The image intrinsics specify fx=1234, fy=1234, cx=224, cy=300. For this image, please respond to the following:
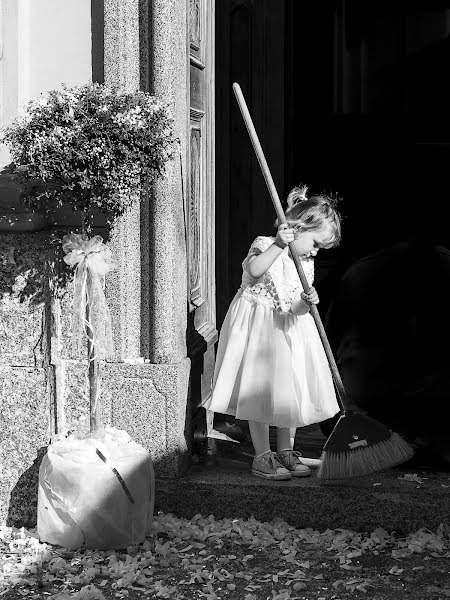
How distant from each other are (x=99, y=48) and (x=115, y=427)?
1677mm

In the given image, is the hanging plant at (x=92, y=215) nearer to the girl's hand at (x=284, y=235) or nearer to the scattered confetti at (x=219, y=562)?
the scattered confetti at (x=219, y=562)

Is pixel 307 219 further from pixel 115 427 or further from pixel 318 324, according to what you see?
pixel 115 427

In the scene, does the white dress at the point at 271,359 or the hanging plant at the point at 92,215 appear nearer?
the hanging plant at the point at 92,215

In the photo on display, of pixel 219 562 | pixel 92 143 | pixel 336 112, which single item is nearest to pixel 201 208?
pixel 92 143

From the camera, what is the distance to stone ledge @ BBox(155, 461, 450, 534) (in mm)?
5336

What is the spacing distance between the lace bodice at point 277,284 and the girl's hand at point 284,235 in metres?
0.26

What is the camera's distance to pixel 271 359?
219 inches

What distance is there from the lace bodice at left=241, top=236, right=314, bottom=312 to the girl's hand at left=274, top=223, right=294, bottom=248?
0.26 meters

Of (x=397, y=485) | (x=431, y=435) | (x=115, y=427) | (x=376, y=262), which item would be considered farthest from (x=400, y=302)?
(x=115, y=427)

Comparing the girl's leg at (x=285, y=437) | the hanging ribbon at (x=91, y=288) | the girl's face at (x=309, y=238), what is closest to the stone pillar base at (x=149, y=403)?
the hanging ribbon at (x=91, y=288)

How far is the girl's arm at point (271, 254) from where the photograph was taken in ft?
17.3

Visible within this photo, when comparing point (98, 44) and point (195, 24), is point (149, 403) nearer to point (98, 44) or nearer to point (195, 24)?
point (98, 44)

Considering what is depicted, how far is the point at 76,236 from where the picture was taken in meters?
5.25

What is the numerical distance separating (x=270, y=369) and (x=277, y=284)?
1.26 feet
